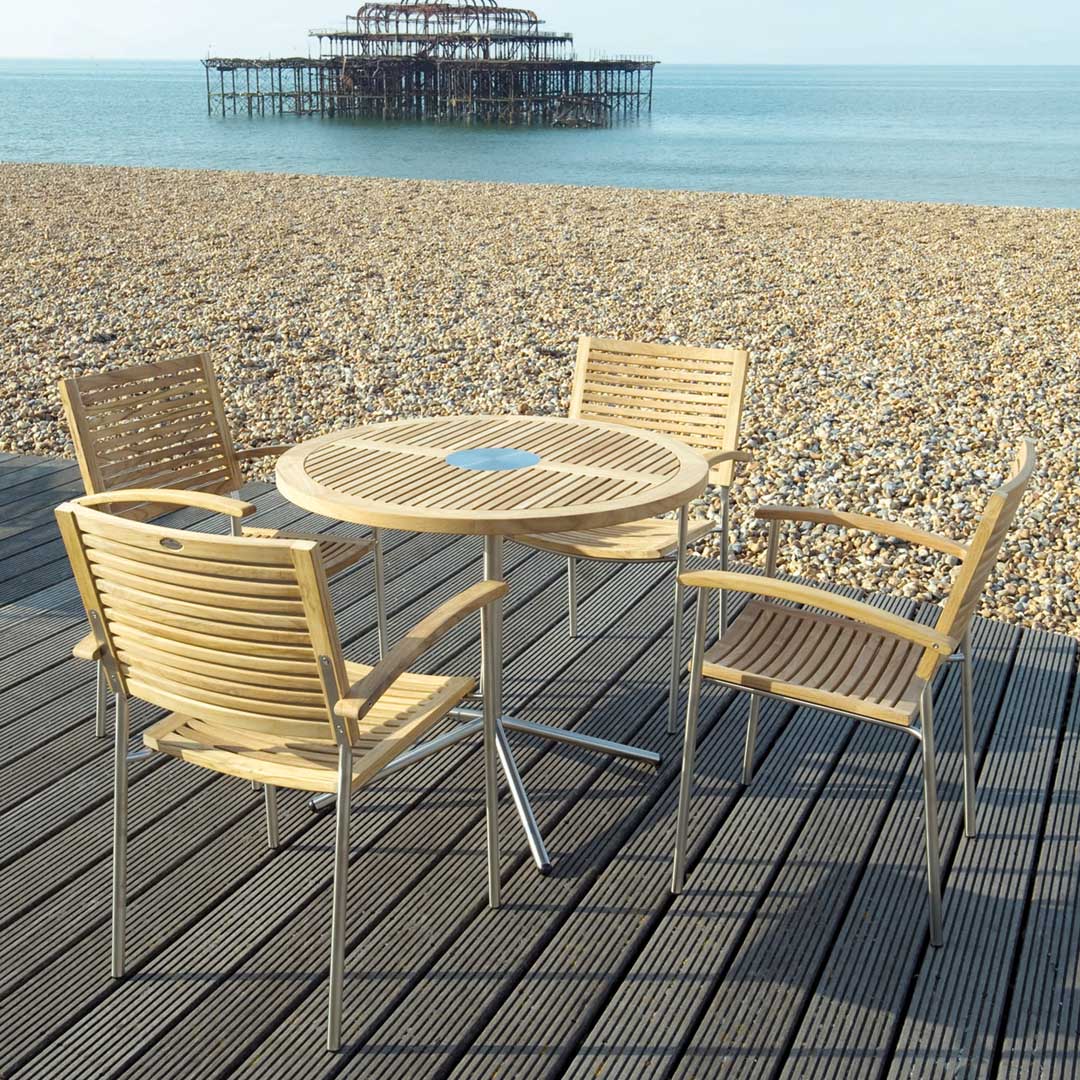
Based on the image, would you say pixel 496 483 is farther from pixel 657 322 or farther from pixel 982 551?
pixel 657 322

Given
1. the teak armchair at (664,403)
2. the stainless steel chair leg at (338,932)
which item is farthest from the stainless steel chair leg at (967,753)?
the stainless steel chair leg at (338,932)

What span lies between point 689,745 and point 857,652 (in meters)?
0.38

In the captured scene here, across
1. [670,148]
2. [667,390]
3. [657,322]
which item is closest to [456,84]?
[670,148]

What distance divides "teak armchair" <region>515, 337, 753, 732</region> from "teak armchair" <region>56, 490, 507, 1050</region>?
108cm

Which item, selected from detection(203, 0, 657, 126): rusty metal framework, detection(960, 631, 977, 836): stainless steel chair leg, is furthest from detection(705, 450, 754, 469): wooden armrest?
detection(203, 0, 657, 126): rusty metal framework

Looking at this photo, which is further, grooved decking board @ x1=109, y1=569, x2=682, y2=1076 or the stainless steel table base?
the stainless steel table base

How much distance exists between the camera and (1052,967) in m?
2.05

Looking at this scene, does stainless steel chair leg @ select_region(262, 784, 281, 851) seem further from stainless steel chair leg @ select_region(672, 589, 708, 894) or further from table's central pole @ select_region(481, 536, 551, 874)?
stainless steel chair leg @ select_region(672, 589, 708, 894)

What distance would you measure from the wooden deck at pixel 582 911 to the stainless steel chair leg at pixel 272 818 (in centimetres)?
4

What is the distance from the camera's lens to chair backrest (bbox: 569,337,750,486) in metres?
3.30

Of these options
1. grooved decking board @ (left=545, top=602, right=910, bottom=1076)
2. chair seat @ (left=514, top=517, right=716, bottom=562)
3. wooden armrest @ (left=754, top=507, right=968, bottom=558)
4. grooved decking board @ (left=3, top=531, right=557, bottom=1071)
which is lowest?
grooved decking board @ (left=3, top=531, right=557, bottom=1071)

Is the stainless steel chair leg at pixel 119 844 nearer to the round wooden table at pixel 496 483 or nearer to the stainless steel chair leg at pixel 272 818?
the stainless steel chair leg at pixel 272 818

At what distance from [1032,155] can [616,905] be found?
35.5 meters

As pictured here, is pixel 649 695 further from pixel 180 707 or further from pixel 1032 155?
pixel 1032 155
